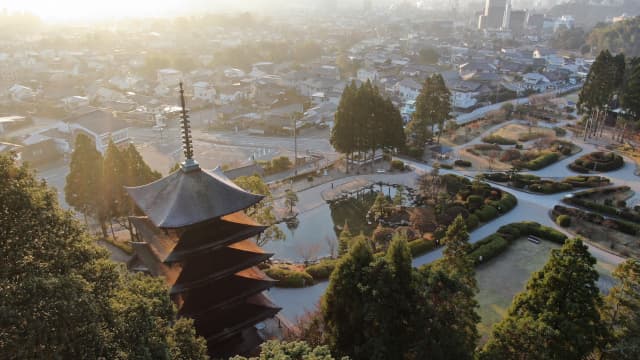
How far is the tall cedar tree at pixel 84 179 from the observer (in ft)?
75.3

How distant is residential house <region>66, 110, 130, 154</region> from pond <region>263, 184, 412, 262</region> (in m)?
20.2

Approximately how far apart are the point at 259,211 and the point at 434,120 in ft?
70.5

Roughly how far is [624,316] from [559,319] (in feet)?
7.79

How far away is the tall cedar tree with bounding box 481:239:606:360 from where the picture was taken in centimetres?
1220

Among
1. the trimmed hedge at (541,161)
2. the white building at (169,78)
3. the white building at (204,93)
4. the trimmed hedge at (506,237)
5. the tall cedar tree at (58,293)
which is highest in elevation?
the tall cedar tree at (58,293)

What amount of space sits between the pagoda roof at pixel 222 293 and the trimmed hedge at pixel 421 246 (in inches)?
410

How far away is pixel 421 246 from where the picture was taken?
22719 millimetres

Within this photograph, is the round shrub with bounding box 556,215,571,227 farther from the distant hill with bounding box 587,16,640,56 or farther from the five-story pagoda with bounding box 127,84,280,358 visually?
the distant hill with bounding box 587,16,640,56

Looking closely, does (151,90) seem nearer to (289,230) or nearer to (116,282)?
(289,230)

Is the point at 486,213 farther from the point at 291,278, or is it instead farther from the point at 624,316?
the point at 624,316

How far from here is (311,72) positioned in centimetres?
6894

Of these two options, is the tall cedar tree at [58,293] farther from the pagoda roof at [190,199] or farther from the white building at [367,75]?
the white building at [367,75]

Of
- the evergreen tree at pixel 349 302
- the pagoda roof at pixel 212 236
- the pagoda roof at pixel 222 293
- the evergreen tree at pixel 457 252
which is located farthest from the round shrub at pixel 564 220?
the pagoda roof at pixel 212 236

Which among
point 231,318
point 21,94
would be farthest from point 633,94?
point 21,94
